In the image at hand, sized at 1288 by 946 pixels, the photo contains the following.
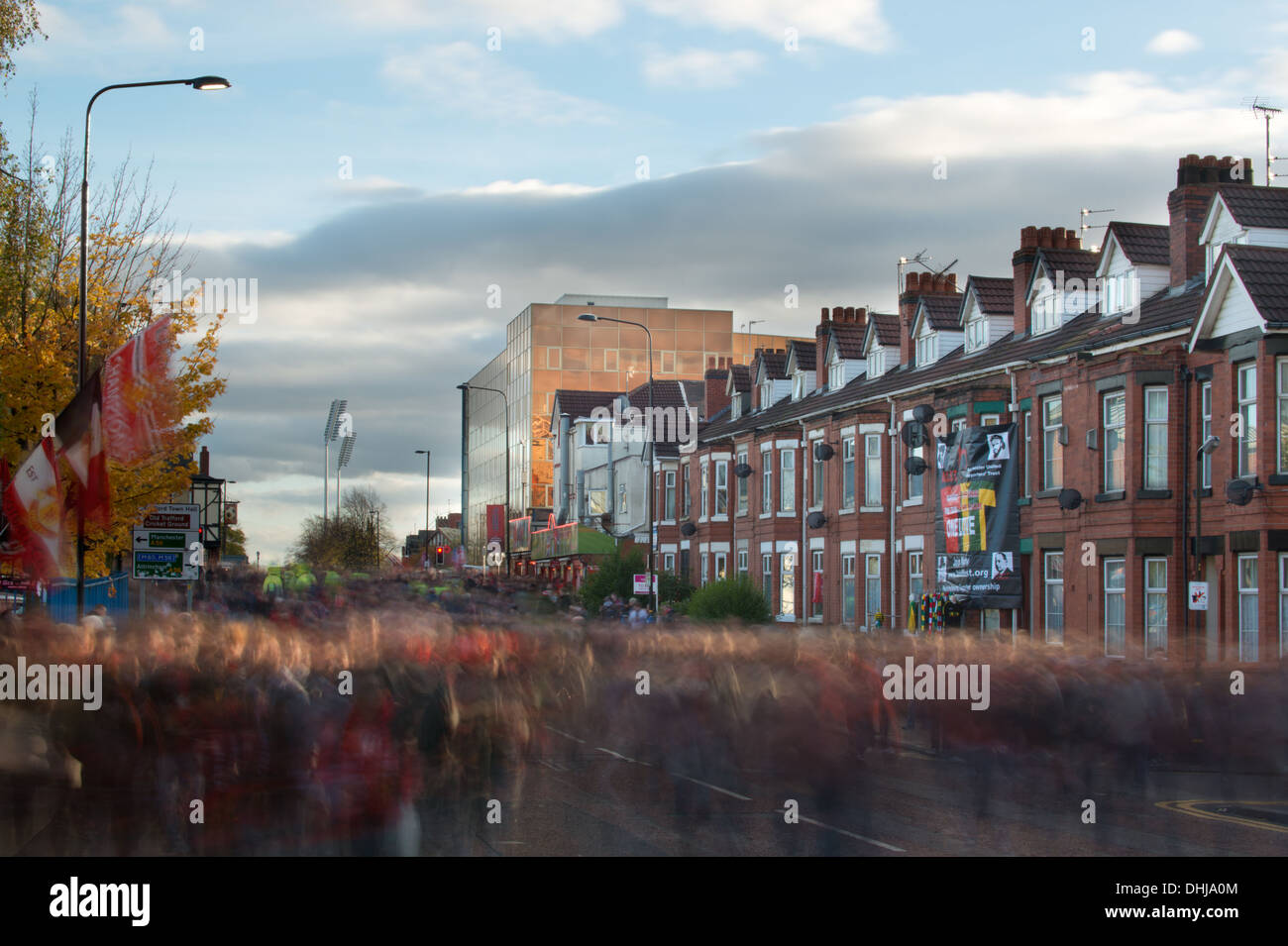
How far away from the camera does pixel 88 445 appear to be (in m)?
21.1

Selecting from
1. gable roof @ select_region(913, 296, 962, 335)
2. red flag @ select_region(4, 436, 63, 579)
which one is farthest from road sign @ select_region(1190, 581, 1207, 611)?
red flag @ select_region(4, 436, 63, 579)

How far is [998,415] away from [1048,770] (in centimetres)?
1582

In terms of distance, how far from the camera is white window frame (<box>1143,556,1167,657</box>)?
85.6ft

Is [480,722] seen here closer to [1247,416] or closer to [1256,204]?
[1247,416]

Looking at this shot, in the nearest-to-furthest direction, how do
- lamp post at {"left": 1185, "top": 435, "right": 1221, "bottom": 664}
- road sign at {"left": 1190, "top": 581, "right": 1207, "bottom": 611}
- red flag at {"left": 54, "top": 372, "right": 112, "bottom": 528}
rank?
red flag at {"left": 54, "top": 372, "right": 112, "bottom": 528}
road sign at {"left": 1190, "top": 581, "right": 1207, "bottom": 611}
lamp post at {"left": 1185, "top": 435, "right": 1221, "bottom": 664}

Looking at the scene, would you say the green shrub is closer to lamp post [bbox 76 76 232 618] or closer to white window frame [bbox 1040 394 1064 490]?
white window frame [bbox 1040 394 1064 490]

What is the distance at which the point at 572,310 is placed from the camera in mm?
97312

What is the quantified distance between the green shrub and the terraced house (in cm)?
421

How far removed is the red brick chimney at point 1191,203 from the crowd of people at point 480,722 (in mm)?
11845

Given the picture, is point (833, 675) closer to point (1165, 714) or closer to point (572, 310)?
point (1165, 714)

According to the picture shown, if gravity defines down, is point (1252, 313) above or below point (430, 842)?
above

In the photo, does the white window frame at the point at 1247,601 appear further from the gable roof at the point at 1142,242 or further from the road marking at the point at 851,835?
the road marking at the point at 851,835

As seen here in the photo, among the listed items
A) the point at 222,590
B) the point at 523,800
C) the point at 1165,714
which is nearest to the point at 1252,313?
the point at 1165,714

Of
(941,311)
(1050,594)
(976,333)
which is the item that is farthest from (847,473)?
(1050,594)
